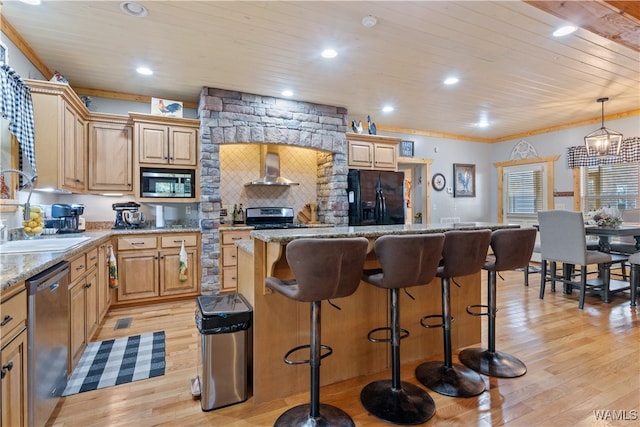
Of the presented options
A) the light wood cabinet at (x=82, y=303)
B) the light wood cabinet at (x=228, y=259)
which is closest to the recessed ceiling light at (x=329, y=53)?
the light wood cabinet at (x=228, y=259)

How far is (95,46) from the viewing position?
3023 mm

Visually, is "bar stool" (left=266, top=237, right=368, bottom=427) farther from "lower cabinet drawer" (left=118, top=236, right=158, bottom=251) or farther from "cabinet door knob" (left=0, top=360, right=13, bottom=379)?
"lower cabinet drawer" (left=118, top=236, right=158, bottom=251)

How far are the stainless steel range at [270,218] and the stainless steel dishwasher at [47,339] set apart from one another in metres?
2.71

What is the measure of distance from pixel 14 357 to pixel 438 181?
22.2ft

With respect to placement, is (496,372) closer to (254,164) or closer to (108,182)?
(254,164)

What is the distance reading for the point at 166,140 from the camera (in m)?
4.11

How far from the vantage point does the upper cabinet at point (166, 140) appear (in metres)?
4.00

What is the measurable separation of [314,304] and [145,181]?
336cm

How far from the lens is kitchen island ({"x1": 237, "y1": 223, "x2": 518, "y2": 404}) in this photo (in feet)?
6.35

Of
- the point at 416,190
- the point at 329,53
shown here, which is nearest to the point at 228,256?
the point at 329,53

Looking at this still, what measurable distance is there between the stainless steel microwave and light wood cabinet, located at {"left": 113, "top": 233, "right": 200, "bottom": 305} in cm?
59

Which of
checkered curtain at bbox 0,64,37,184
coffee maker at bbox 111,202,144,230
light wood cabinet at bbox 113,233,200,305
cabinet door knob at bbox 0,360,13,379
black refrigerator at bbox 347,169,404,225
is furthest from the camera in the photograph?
black refrigerator at bbox 347,169,404,225

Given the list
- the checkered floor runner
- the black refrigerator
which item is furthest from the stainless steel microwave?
the black refrigerator

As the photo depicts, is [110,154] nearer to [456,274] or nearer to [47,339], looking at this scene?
[47,339]
